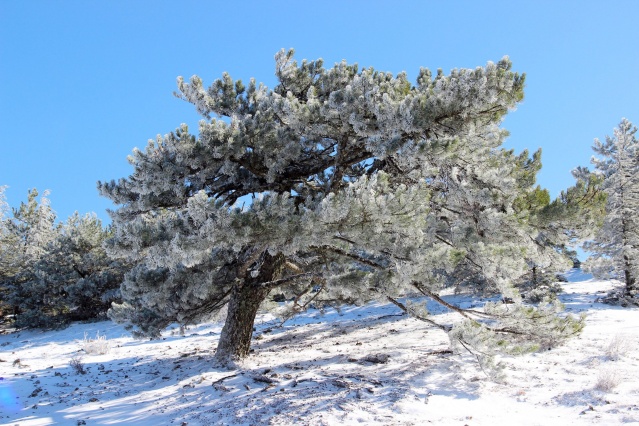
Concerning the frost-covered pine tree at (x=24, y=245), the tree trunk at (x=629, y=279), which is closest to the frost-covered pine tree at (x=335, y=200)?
the tree trunk at (x=629, y=279)

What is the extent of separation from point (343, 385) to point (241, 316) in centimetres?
316

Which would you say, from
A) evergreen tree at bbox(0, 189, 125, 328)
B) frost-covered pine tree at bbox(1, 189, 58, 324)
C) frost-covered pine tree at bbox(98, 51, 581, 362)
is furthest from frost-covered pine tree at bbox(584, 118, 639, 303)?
frost-covered pine tree at bbox(1, 189, 58, 324)

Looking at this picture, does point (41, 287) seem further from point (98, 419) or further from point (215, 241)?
point (215, 241)

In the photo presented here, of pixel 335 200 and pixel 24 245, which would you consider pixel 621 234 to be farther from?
pixel 24 245

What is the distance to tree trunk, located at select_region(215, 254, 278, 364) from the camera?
8.80 meters

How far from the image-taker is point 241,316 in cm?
888

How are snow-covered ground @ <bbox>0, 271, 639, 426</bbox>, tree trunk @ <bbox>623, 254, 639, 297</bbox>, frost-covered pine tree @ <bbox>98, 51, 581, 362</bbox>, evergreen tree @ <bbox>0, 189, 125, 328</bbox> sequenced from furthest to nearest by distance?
evergreen tree @ <bbox>0, 189, 125, 328</bbox> < tree trunk @ <bbox>623, 254, 639, 297</bbox> < frost-covered pine tree @ <bbox>98, 51, 581, 362</bbox> < snow-covered ground @ <bbox>0, 271, 639, 426</bbox>

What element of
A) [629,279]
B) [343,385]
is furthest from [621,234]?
[343,385]

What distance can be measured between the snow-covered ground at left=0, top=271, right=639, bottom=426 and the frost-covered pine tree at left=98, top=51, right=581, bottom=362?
0.86 m

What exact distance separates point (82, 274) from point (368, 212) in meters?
21.0

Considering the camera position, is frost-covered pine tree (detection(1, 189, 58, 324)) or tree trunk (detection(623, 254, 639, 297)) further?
frost-covered pine tree (detection(1, 189, 58, 324))

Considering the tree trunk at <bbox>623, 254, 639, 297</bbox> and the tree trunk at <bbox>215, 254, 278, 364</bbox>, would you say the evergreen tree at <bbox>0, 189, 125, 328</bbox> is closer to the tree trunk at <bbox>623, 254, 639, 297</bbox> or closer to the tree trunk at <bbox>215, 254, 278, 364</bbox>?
the tree trunk at <bbox>215, 254, 278, 364</bbox>

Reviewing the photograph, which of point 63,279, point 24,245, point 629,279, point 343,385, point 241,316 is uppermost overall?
point 24,245

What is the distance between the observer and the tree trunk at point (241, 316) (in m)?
→ 8.80
